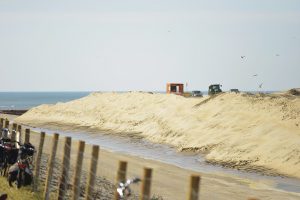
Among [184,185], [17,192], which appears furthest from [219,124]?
[17,192]

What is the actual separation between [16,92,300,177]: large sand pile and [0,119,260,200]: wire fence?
5.49 m

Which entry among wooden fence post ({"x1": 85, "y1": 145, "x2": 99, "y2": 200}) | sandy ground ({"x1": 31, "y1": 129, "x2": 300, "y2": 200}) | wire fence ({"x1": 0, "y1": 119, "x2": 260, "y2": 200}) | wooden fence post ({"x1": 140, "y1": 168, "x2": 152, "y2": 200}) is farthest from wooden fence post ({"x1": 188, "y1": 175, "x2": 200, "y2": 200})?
sandy ground ({"x1": 31, "y1": 129, "x2": 300, "y2": 200})

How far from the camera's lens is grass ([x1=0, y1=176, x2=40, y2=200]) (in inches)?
580

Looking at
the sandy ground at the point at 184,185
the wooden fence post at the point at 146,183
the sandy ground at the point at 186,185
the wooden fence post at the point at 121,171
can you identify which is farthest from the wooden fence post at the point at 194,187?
the sandy ground at the point at 186,185

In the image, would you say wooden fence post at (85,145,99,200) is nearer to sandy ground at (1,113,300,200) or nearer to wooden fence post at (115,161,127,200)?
wooden fence post at (115,161,127,200)

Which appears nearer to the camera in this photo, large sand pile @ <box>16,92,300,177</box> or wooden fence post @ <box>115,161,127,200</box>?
wooden fence post @ <box>115,161,127,200</box>

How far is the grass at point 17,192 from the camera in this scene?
14.7m

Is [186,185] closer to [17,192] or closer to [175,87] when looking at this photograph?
[17,192]

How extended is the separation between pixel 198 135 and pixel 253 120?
14.2ft

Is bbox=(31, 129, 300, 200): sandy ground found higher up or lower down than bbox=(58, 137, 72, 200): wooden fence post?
lower down

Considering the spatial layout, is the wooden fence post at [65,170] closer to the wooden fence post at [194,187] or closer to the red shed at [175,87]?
the wooden fence post at [194,187]

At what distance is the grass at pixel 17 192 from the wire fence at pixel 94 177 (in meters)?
0.26

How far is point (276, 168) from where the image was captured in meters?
28.0

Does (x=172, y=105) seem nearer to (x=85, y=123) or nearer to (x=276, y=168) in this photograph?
(x=85, y=123)
